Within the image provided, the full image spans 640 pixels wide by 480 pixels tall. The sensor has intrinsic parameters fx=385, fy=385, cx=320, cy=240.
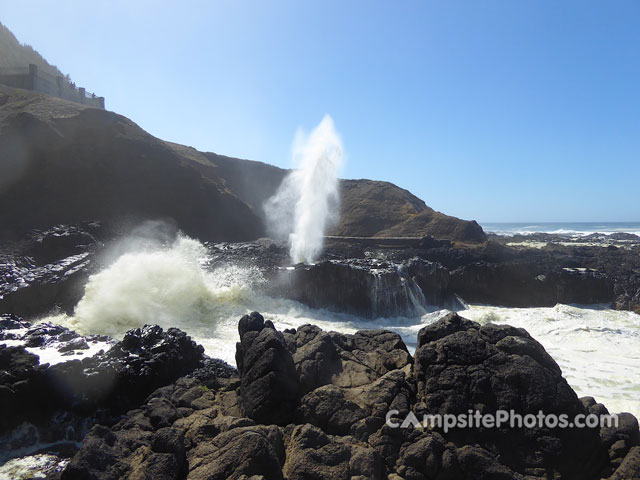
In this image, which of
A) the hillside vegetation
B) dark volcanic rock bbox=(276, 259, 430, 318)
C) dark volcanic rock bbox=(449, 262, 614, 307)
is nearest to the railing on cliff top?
the hillside vegetation

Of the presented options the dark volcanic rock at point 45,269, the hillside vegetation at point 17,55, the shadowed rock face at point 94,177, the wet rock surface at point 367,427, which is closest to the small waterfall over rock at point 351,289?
→ the dark volcanic rock at point 45,269

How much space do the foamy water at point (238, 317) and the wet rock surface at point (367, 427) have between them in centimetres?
435

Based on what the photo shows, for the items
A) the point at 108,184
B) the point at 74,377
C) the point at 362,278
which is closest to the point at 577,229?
the point at 362,278

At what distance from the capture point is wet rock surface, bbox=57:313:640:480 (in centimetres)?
521

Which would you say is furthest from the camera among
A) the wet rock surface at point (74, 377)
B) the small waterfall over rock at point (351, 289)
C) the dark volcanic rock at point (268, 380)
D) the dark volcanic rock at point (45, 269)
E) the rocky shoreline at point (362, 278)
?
the small waterfall over rock at point (351, 289)

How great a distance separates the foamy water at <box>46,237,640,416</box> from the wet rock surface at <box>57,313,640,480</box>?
435 cm

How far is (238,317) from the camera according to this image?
16.4 m

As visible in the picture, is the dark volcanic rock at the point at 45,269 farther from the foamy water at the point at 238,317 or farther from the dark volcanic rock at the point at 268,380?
the dark volcanic rock at the point at 268,380

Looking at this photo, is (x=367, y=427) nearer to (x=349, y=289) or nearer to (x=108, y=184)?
(x=349, y=289)

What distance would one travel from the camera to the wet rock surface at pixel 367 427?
17.1ft

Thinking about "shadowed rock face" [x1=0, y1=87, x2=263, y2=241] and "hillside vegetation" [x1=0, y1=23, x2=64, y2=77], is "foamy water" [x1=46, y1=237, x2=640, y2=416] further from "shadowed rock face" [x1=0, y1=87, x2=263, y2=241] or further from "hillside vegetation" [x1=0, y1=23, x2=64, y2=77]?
"hillside vegetation" [x1=0, y1=23, x2=64, y2=77]

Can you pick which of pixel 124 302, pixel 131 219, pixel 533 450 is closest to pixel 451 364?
pixel 533 450

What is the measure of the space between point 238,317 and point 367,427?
447 inches

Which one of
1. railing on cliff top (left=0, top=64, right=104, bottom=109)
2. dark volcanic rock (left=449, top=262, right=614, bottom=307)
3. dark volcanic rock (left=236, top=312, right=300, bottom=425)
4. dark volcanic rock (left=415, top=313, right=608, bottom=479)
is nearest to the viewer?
dark volcanic rock (left=415, top=313, right=608, bottom=479)
